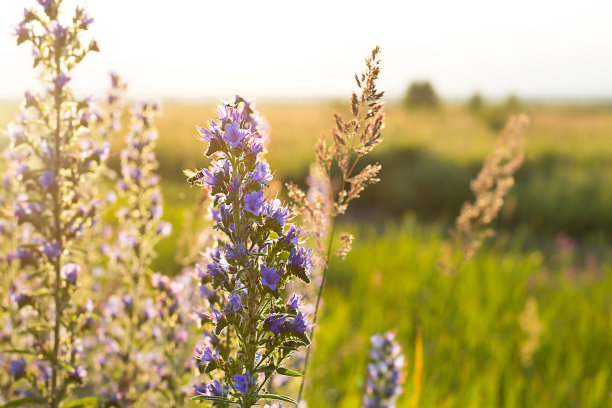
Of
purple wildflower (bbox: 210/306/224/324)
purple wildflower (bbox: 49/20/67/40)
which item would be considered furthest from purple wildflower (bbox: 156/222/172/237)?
purple wildflower (bbox: 210/306/224/324)

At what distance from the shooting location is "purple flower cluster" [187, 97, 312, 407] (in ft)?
4.23

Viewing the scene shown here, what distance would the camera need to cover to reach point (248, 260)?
130 centimetres

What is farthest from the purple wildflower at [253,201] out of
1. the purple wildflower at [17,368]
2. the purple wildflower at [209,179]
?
the purple wildflower at [17,368]

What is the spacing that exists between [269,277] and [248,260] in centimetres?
7

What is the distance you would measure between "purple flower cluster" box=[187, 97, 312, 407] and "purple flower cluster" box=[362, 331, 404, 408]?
1.56m

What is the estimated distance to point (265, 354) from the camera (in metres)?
1.37

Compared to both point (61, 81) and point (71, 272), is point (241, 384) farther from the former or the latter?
point (61, 81)

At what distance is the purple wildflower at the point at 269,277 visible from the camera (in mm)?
1270

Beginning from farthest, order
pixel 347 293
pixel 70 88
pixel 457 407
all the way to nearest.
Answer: pixel 347 293
pixel 457 407
pixel 70 88

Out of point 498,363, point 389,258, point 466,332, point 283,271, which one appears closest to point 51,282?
point 283,271

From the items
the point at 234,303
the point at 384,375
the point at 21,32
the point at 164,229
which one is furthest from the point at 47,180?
the point at 384,375

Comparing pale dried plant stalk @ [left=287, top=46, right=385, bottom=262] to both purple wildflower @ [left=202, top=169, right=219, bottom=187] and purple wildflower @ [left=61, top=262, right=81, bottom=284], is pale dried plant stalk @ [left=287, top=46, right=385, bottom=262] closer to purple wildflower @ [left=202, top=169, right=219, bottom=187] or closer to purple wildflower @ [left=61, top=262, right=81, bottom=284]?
purple wildflower @ [left=202, top=169, right=219, bottom=187]

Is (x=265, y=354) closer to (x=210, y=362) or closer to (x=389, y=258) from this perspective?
(x=210, y=362)

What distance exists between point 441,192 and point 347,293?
964 centimetres
